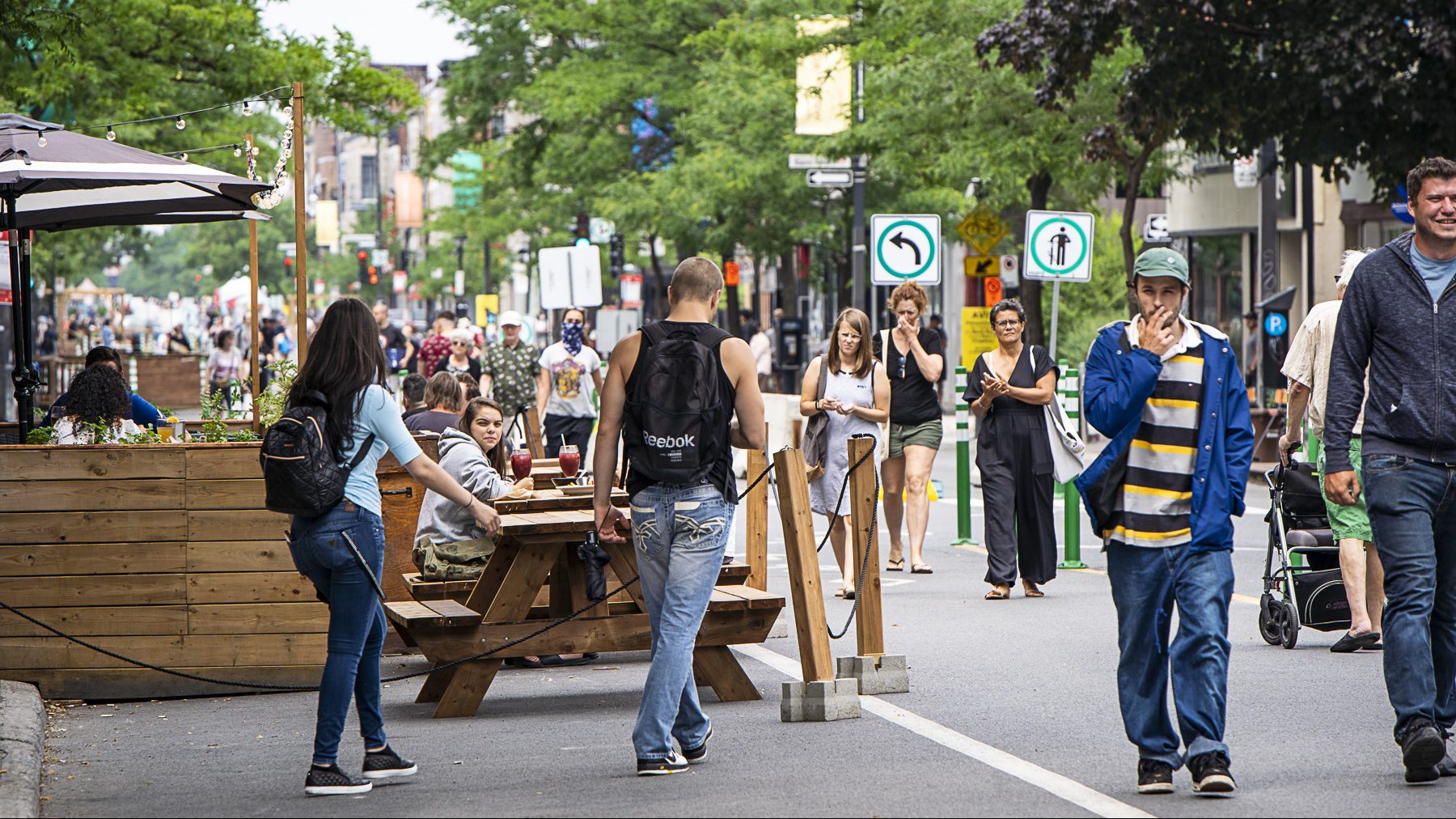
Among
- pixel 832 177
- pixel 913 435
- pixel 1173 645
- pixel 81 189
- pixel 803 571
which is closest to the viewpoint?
pixel 1173 645

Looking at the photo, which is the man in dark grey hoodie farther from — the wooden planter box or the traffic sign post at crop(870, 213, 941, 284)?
the traffic sign post at crop(870, 213, 941, 284)

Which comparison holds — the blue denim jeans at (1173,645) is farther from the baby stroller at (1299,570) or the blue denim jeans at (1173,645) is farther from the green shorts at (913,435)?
the green shorts at (913,435)

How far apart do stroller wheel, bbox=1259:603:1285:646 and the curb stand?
585 cm

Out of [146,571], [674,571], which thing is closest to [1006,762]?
[674,571]

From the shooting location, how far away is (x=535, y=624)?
8.37 meters

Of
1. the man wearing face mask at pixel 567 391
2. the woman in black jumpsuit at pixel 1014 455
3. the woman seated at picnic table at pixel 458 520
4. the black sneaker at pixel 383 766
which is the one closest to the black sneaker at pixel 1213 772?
the black sneaker at pixel 383 766

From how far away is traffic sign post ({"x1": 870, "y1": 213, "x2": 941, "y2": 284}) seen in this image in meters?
20.3

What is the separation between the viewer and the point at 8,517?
9.00 metres

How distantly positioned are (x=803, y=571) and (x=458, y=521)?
2172 mm

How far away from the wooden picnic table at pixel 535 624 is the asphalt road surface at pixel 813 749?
0.16 metres

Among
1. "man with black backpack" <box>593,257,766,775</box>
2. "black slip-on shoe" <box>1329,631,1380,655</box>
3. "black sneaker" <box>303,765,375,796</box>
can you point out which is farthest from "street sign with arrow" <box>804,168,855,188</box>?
"black sneaker" <box>303,765,375,796</box>

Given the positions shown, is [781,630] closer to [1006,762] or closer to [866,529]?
[866,529]

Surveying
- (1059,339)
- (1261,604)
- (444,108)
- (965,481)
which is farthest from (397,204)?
(1261,604)

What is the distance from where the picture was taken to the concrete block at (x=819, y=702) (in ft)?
26.1
